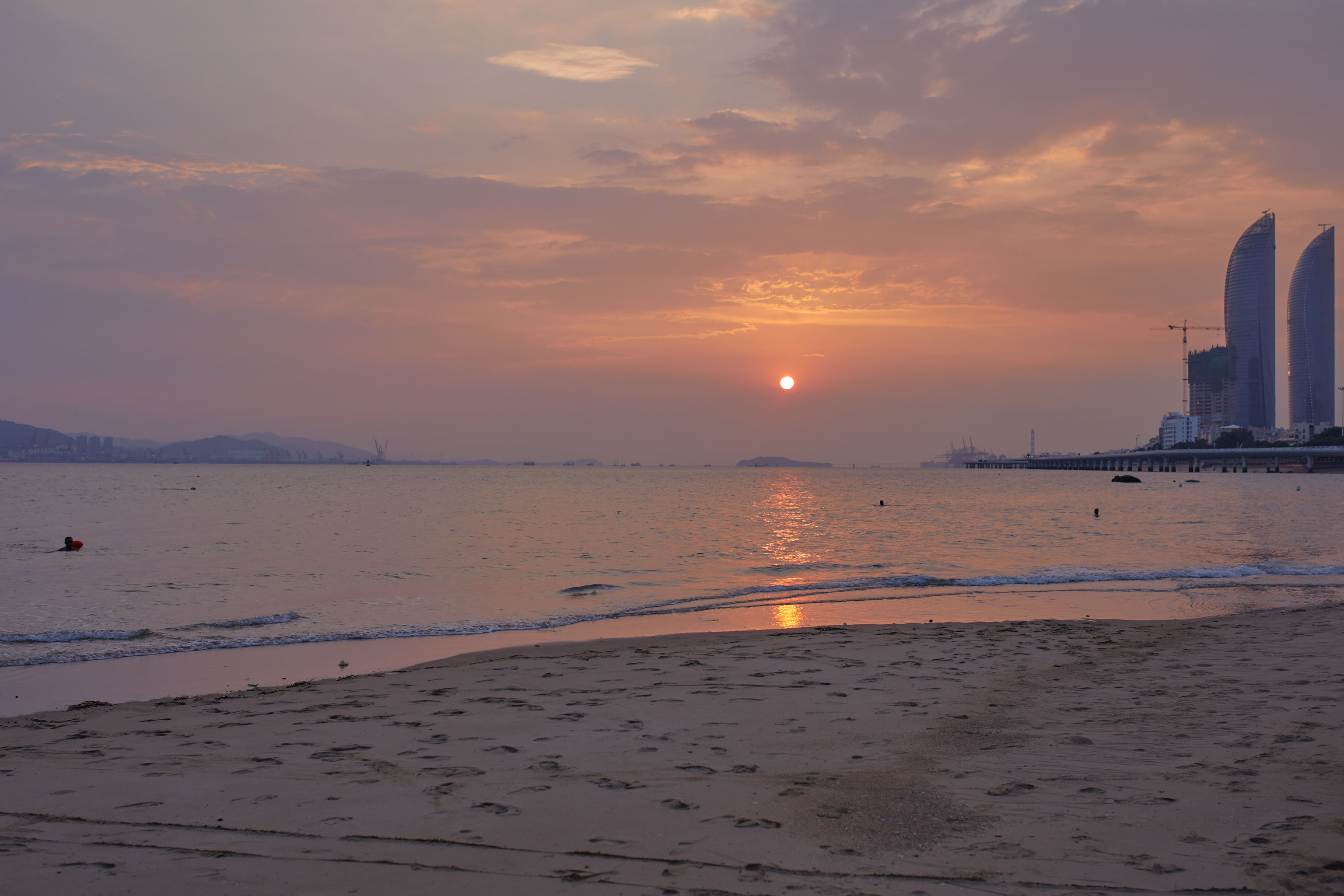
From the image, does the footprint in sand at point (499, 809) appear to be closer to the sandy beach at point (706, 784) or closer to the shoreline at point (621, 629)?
the sandy beach at point (706, 784)

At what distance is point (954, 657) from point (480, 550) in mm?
23093

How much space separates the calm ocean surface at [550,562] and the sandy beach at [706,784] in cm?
675

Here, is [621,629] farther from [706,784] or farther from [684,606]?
[706,784]

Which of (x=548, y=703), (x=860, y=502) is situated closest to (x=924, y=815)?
(x=548, y=703)

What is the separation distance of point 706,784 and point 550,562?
872 inches

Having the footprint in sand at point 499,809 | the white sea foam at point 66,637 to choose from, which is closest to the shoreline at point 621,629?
the white sea foam at point 66,637

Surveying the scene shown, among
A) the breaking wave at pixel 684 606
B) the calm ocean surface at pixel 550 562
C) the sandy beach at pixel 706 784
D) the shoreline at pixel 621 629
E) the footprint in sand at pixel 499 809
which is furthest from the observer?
the calm ocean surface at pixel 550 562

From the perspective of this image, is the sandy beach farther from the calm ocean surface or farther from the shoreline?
the calm ocean surface

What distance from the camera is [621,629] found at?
1581 centimetres

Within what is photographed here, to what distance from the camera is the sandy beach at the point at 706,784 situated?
463 cm

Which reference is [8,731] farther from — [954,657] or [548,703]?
[954,657]

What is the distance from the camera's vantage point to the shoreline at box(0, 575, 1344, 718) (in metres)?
11.2

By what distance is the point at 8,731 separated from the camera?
8.19 metres

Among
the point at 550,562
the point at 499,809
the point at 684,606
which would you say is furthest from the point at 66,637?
the point at 550,562
